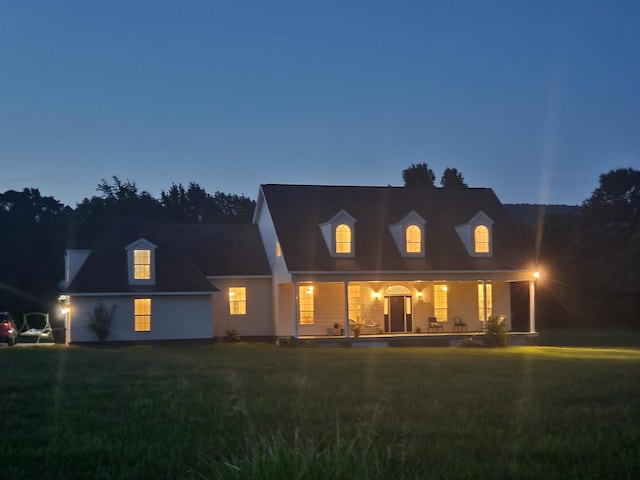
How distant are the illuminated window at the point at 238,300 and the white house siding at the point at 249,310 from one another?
0.41ft

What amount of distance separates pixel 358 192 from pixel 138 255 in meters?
10.3

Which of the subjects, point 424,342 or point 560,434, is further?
point 424,342

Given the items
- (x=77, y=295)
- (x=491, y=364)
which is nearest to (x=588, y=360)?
(x=491, y=364)

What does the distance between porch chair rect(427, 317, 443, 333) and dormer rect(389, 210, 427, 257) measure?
112 inches

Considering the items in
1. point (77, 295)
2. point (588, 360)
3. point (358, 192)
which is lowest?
point (588, 360)

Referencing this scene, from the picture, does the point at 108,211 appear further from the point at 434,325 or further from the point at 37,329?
the point at 434,325

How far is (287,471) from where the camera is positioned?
621cm

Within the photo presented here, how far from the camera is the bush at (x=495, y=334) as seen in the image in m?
33.0

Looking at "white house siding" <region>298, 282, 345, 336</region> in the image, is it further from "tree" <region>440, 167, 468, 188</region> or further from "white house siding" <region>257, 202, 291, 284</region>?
"tree" <region>440, 167, 468, 188</region>

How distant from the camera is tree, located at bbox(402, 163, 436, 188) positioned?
6141 centimetres

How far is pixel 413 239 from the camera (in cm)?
3544

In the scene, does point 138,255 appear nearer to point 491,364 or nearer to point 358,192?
point 358,192

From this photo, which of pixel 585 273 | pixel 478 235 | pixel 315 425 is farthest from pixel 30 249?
pixel 315 425

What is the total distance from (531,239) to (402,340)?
19147 mm
